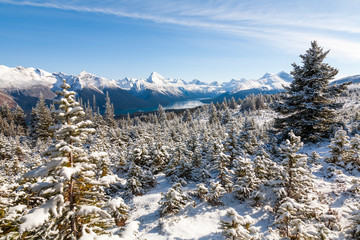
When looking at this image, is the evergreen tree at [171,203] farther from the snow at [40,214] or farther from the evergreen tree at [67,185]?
the snow at [40,214]

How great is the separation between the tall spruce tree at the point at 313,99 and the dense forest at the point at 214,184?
0.09 metres

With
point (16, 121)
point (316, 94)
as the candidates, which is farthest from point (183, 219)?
point (16, 121)

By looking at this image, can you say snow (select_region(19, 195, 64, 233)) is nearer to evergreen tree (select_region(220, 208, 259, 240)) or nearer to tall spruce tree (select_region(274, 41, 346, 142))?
evergreen tree (select_region(220, 208, 259, 240))

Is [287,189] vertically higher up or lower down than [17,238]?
lower down

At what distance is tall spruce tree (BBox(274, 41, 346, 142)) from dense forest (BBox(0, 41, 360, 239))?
0.09 meters

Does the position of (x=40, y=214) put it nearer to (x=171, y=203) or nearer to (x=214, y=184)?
(x=171, y=203)

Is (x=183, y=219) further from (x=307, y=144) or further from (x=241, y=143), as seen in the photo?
(x=307, y=144)

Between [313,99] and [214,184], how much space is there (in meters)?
14.9

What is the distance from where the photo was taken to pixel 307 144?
17.0 metres

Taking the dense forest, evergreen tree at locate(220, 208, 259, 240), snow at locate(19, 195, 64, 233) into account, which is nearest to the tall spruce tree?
the dense forest

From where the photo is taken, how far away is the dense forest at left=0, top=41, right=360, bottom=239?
16.0 ft

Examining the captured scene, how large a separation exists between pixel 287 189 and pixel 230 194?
13.6ft

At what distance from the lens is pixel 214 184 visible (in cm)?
1109

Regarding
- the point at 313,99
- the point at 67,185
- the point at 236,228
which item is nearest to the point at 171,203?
the point at 236,228
